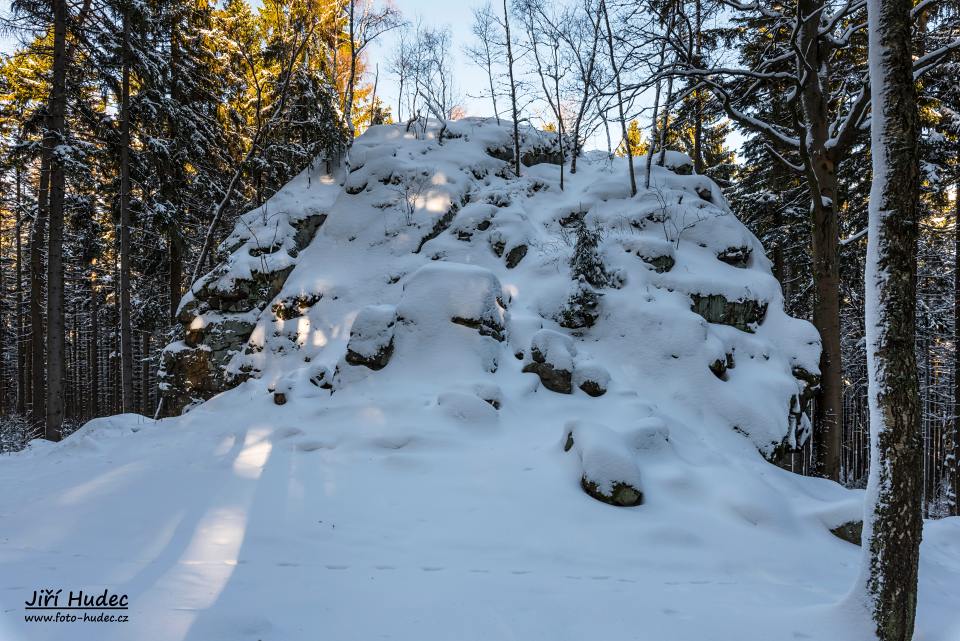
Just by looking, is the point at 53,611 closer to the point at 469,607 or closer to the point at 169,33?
the point at 469,607

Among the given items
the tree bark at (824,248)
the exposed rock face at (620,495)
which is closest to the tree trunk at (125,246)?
the exposed rock face at (620,495)

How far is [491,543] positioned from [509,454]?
1643mm

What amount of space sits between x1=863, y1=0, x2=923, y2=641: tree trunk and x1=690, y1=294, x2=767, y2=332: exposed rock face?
607 cm

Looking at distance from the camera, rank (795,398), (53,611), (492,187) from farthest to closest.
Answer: (492,187), (795,398), (53,611)

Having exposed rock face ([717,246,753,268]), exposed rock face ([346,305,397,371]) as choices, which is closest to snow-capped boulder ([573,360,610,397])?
exposed rock face ([346,305,397,371])

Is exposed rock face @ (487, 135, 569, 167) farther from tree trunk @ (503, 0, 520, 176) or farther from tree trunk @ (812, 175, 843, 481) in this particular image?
tree trunk @ (812, 175, 843, 481)

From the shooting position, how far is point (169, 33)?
1202cm

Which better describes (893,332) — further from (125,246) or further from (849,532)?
(125,246)

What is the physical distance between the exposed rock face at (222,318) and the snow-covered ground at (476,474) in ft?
1.51

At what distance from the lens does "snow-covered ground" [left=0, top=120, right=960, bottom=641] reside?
285 cm

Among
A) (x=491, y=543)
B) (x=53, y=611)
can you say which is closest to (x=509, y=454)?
(x=491, y=543)

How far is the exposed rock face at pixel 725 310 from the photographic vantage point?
8.70 m

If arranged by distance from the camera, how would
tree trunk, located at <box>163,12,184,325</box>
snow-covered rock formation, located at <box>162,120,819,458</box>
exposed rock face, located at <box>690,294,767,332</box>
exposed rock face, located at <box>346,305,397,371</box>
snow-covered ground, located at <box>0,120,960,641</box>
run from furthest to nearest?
tree trunk, located at <box>163,12,184,325</box>
exposed rock face, located at <box>690,294,767,332</box>
exposed rock face, located at <box>346,305,397,371</box>
snow-covered rock formation, located at <box>162,120,819,458</box>
snow-covered ground, located at <box>0,120,960,641</box>

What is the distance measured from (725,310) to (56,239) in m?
14.9
